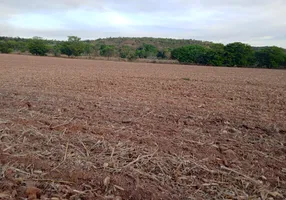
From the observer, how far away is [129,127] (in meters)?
6.20

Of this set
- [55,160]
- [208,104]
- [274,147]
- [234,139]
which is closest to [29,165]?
[55,160]

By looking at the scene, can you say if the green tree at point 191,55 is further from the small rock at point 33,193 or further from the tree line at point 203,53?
the small rock at point 33,193

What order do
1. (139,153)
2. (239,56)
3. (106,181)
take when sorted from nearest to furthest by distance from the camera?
(106,181) < (139,153) < (239,56)

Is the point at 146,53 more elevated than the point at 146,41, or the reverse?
the point at 146,41

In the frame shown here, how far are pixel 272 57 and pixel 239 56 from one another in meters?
7.12

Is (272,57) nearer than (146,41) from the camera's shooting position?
Yes

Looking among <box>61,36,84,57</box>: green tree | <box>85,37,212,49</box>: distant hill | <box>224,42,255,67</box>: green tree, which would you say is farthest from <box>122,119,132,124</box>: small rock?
<box>85,37,212,49</box>: distant hill

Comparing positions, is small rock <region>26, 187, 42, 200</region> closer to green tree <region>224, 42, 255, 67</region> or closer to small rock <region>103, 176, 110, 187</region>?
small rock <region>103, 176, 110, 187</region>

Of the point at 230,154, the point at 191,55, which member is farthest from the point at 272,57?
the point at 230,154

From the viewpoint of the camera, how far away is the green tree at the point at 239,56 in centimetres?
6006

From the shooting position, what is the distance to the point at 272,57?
57.2 metres

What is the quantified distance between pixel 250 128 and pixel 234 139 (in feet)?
3.64

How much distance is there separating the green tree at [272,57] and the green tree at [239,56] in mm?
2059

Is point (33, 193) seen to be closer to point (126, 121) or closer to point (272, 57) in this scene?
point (126, 121)
